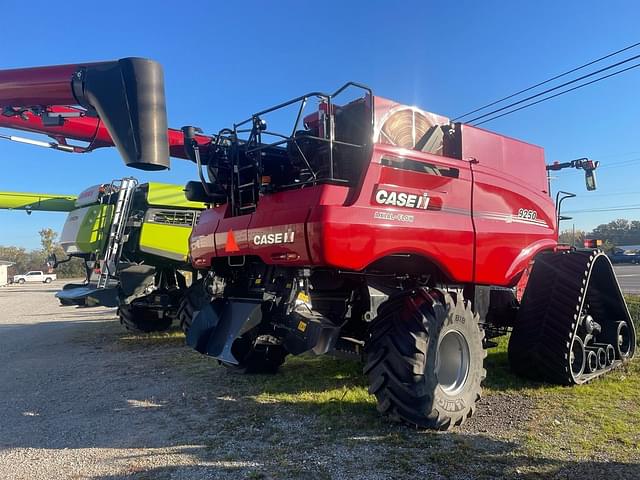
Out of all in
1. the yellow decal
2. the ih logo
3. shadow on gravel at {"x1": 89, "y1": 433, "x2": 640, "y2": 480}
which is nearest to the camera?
shadow on gravel at {"x1": 89, "y1": 433, "x2": 640, "y2": 480}

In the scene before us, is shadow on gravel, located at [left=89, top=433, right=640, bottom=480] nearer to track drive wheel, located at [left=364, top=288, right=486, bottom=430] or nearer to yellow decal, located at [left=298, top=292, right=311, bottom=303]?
track drive wheel, located at [left=364, top=288, right=486, bottom=430]

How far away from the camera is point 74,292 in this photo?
9.07 meters

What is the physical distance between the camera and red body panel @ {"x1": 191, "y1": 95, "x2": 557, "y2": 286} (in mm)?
4148

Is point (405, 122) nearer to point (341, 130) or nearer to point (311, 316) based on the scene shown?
point (341, 130)

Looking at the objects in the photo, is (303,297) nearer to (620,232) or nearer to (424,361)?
(424,361)

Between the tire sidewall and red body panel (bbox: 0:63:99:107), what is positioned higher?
red body panel (bbox: 0:63:99:107)

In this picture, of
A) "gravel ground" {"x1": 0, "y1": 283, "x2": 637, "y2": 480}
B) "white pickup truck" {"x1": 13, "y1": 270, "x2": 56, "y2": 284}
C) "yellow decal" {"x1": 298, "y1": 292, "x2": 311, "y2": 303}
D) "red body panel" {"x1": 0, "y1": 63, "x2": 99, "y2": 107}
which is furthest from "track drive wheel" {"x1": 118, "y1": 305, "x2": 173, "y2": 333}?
"white pickup truck" {"x1": 13, "y1": 270, "x2": 56, "y2": 284}

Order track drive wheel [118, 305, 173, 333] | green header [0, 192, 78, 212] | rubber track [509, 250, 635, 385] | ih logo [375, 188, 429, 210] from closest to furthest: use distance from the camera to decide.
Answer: ih logo [375, 188, 429, 210] → rubber track [509, 250, 635, 385] → track drive wheel [118, 305, 173, 333] → green header [0, 192, 78, 212]

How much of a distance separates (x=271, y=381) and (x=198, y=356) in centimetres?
220

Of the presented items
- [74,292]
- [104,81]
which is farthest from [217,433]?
[74,292]

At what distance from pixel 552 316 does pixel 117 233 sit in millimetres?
7204

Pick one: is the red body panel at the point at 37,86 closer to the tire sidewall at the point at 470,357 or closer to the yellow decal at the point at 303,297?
the yellow decal at the point at 303,297

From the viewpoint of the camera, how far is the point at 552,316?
18.4 ft

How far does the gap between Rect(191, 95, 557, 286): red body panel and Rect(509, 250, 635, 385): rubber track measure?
0.34 meters
